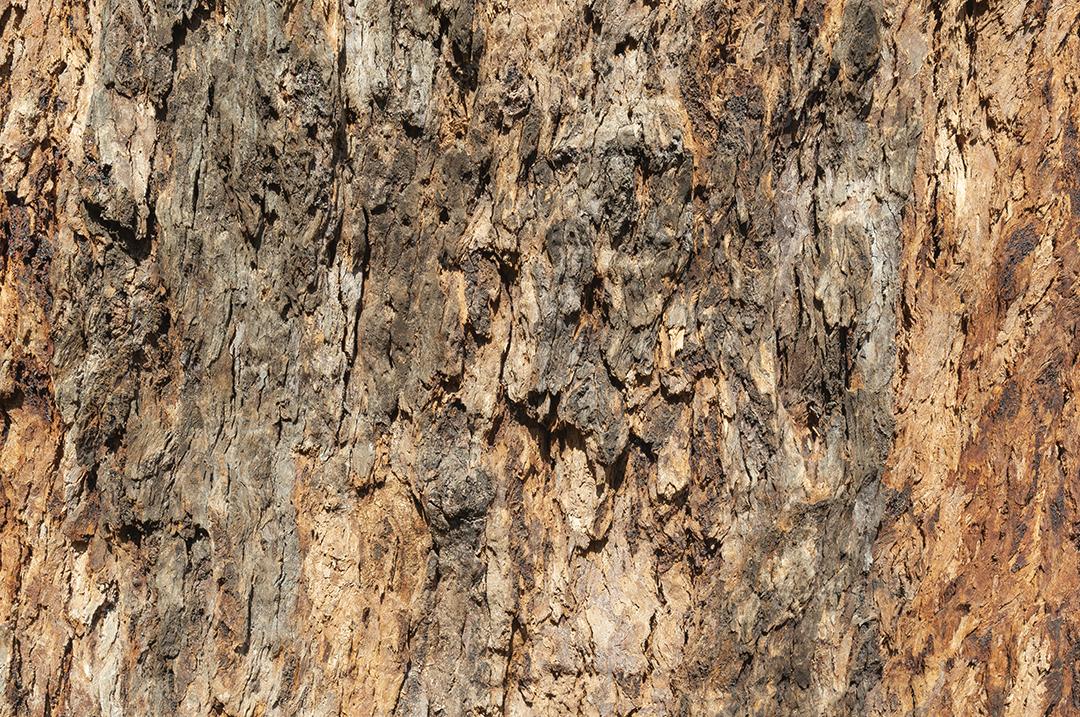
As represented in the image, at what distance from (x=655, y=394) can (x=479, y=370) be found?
39 cm

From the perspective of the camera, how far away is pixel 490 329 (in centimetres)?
181

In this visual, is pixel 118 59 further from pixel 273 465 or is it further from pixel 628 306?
pixel 628 306

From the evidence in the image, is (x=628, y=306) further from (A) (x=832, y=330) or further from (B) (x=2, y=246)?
(B) (x=2, y=246)

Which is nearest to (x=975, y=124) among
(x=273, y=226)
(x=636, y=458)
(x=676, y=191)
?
(x=676, y=191)

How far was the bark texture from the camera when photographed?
173 centimetres

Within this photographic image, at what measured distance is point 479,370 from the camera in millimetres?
1813

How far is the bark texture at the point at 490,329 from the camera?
1.73 meters

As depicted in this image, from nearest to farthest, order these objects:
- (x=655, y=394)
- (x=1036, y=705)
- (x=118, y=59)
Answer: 1. (x=118, y=59)
2. (x=655, y=394)
3. (x=1036, y=705)

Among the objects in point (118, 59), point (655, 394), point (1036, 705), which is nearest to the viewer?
point (118, 59)

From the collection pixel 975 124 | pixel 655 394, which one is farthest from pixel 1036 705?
pixel 975 124

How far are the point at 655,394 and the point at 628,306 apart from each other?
20 centimetres

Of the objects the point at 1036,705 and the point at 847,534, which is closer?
the point at 847,534

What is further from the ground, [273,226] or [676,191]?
[676,191]

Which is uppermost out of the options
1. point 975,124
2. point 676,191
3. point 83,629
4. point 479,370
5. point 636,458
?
point 975,124
